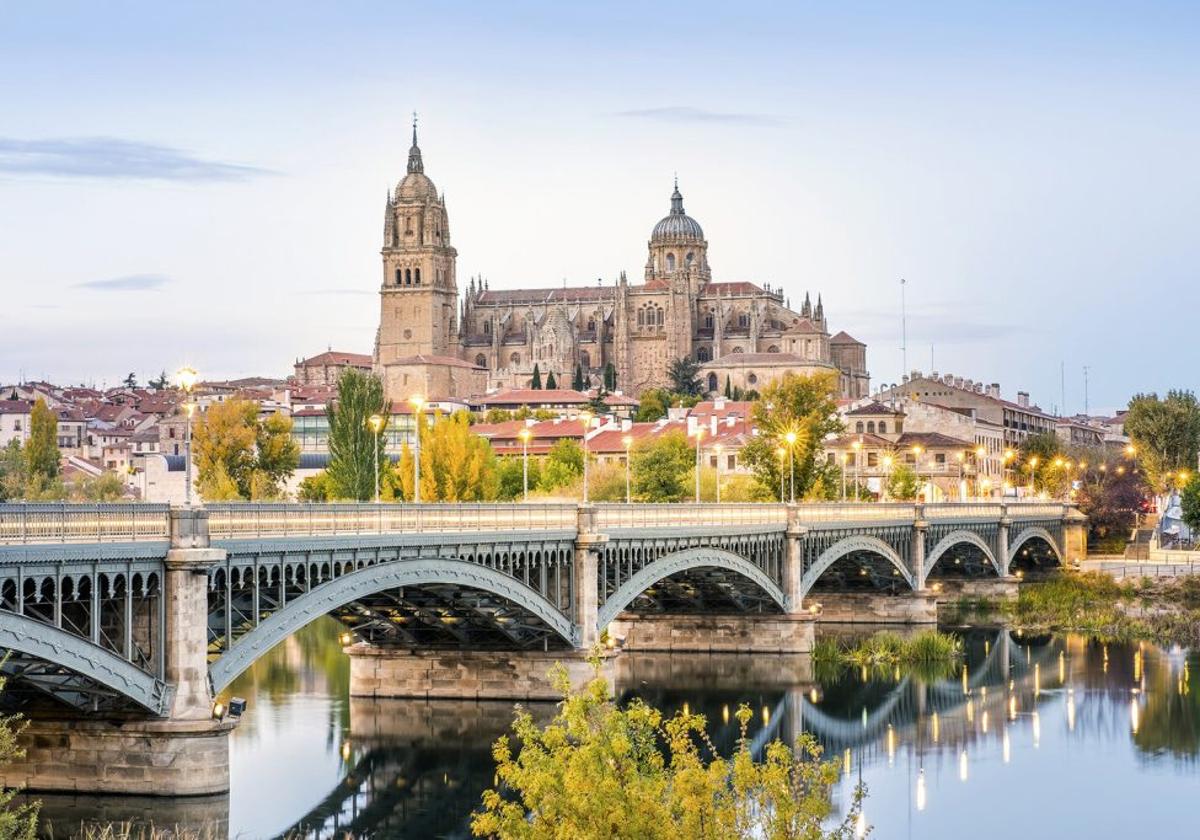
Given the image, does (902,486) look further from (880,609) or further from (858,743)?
(858,743)

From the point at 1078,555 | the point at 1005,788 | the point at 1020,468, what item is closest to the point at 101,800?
the point at 1005,788

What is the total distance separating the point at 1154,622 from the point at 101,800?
53.9 meters

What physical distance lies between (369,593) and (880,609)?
41600 millimetres

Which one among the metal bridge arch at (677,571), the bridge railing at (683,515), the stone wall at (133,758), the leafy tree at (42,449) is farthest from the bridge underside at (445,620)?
the leafy tree at (42,449)

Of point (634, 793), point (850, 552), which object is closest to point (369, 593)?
point (634, 793)

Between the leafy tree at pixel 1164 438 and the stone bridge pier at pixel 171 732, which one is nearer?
the stone bridge pier at pixel 171 732

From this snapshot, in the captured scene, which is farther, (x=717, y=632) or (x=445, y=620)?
(x=717, y=632)

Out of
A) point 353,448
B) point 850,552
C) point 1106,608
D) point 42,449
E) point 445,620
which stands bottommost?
point 1106,608

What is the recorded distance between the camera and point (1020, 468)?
137250 millimetres

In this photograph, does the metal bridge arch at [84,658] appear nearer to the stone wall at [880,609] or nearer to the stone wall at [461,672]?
the stone wall at [461,672]

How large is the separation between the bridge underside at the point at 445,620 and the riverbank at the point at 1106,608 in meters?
33.3

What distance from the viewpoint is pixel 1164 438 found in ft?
421

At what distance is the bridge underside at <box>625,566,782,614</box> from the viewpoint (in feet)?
206

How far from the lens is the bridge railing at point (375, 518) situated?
35656 mm
